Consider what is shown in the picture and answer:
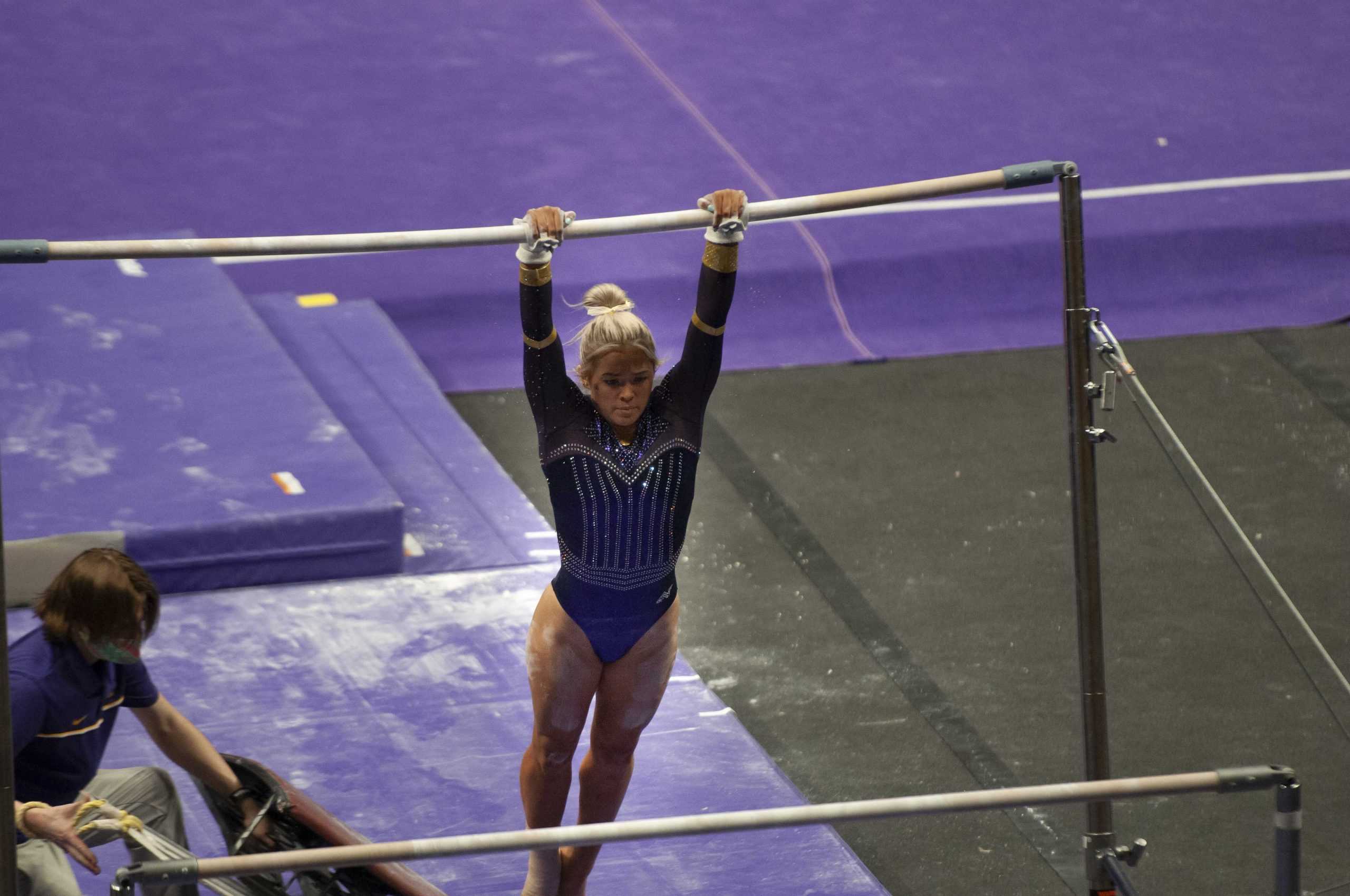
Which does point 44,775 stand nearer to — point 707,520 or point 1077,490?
point 1077,490

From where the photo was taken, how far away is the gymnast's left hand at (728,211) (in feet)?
9.96

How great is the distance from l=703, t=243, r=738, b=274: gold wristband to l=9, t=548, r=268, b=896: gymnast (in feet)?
3.88

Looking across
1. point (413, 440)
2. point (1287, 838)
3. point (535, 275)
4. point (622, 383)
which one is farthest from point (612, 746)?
point (413, 440)

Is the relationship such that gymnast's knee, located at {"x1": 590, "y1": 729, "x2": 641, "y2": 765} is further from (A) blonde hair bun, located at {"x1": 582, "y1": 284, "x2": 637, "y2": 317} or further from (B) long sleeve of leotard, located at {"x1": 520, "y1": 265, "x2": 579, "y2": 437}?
(A) blonde hair bun, located at {"x1": 582, "y1": 284, "x2": 637, "y2": 317}

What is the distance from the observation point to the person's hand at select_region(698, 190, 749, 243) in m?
3.04

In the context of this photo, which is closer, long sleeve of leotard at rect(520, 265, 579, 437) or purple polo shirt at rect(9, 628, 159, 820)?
long sleeve of leotard at rect(520, 265, 579, 437)

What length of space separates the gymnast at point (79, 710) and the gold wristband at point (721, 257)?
46.6 inches

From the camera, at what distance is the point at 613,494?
3164 mm

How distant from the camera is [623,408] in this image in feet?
10.3

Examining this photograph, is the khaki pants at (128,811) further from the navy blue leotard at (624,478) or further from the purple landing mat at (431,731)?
the navy blue leotard at (624,478)

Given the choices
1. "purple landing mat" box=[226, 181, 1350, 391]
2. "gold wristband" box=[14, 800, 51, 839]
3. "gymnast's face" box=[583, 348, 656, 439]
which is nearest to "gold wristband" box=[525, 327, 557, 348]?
"gymnast's face" box=[583, 348, 656, 439]

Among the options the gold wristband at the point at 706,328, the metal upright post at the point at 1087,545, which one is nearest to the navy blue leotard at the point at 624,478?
the gold wristband at the point at 706,328

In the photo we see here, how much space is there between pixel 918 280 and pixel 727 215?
16.4 ft

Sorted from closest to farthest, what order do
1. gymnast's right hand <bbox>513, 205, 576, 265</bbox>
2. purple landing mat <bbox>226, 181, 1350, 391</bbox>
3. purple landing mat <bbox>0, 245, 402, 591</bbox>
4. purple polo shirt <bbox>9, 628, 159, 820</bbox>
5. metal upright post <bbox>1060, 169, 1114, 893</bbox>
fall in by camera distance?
1. gymnast's right hand <bbox>513, 205, 576, 265</bbox>
2. purple polo shirt <bbox>9, 628, 159, 820</bbox>
3. metal upright post <bbox>1060, 169, 1114, 893</bbox>
4. purple landing mat <bbox>0, 245, 402, 591</bbox>
5. purple landing mat <bbox>226, 181, 1350, 391</bbox>
